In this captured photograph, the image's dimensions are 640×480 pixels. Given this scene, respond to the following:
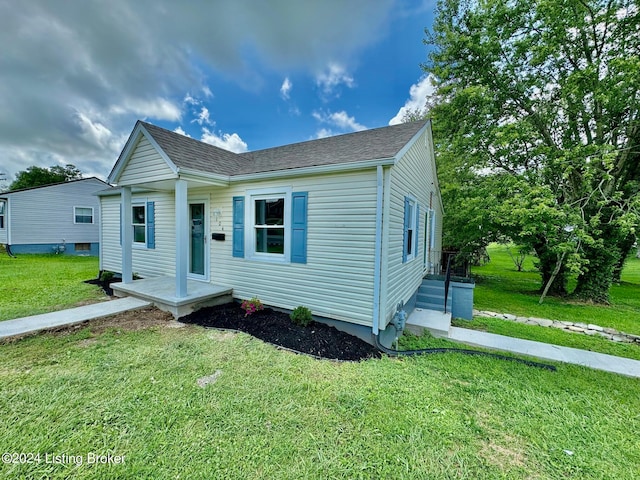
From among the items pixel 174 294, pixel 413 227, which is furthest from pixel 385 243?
pixel 174 294

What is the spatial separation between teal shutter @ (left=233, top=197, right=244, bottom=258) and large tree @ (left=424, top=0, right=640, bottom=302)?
8.04m

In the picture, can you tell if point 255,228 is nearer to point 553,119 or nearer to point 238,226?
point 238,226

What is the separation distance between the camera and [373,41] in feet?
29.0

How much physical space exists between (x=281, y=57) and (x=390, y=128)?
5064mm

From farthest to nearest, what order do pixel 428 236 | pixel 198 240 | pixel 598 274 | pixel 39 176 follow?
pixel 39 176 < pixel 428 236 < pixel 598 274 < pixel 198 240

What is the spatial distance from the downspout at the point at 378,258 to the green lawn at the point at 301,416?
2.25 ft

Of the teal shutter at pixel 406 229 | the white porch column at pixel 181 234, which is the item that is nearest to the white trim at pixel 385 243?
the teal shutter at pixel 406 229

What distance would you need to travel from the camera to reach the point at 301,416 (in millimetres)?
2545

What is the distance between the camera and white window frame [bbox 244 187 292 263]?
5.12m

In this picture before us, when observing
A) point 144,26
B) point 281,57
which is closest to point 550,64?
point 281,57

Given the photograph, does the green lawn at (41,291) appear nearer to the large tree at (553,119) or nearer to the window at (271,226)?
the window at (271,226)

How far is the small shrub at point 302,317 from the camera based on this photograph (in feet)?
15.5

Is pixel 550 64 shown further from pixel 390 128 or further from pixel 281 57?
pixel 281 57

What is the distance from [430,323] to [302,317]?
9.38 feet
